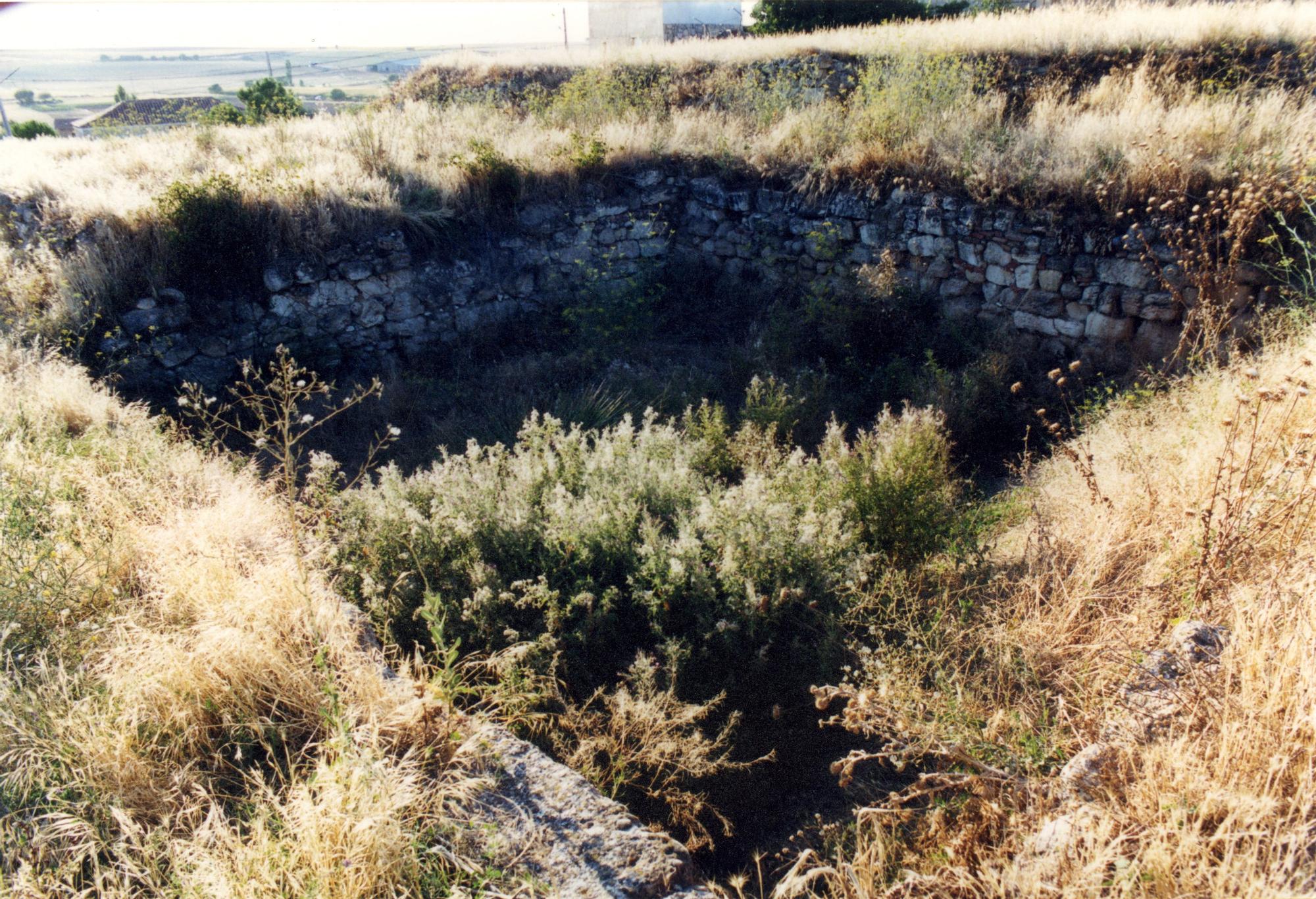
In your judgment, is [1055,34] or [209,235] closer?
[209,235]

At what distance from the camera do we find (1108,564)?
11.1ft

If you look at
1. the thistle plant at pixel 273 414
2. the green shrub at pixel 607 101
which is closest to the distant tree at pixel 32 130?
the green shrub at pixel 607 101

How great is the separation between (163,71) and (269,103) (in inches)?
4319

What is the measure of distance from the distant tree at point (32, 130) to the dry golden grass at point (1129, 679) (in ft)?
98.6

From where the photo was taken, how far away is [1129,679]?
267 centimetres

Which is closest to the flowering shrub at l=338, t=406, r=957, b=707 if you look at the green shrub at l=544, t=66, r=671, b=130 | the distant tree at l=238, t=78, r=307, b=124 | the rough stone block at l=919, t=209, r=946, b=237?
the rough stone block at l=919, t=209, r=946, b=237

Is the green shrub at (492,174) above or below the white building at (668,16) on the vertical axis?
below

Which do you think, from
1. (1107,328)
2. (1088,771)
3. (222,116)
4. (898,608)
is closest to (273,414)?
(898,608)

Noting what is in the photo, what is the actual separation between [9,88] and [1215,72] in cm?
12478

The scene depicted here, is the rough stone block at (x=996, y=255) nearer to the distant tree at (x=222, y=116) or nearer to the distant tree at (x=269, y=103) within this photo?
the distant tree at (x=269, y=103)

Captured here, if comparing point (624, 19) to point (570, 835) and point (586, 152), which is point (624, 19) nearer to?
point (586, 152)

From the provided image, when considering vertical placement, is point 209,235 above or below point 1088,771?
above

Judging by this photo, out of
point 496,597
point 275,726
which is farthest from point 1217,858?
point 275,726

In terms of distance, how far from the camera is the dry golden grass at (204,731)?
2166 mm
